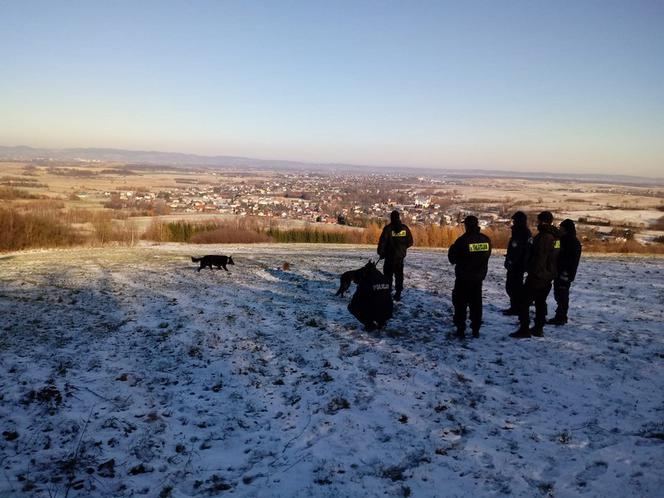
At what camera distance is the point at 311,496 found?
447 cm

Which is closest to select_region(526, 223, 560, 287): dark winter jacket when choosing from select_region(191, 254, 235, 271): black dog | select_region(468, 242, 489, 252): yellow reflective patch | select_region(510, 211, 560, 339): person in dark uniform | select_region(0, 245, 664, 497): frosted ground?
select_region(510, 211, 560, 339): person in dark uniform

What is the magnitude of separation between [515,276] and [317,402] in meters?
6.08

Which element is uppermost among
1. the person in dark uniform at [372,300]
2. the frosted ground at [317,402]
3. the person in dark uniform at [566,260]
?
the person in dark uniform at [566,260]

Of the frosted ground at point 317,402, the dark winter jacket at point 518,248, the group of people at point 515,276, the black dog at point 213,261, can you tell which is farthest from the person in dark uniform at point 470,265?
the black dog at point 213,261

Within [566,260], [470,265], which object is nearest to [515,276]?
[566,260]

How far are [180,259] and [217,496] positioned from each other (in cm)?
1615

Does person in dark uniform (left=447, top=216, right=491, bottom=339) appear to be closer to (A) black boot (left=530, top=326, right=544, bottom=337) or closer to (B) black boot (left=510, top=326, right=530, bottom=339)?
(B) black boot (left=510, top=326, right=530, bottom=339)

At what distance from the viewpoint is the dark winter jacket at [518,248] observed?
970 centimetres

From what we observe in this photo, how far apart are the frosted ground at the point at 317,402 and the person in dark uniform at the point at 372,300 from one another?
432mm

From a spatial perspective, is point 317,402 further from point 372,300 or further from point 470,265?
point 470,265

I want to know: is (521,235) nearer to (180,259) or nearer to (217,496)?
(217,496)

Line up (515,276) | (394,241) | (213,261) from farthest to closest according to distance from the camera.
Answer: (213,261), (394,241), (515,276)

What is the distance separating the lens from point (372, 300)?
29.9 feet

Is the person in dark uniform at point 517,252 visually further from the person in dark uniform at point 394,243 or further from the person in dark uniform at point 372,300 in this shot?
the person in dark uniform at point 372,300
